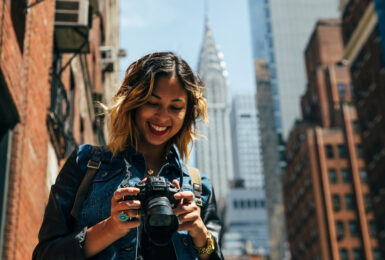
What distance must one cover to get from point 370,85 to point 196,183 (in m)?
51.9

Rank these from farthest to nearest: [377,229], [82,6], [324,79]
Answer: [324,79]
[377,229]
[82,6]

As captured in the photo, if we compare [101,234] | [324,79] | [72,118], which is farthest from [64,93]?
[324,79]

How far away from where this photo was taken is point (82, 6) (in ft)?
39.3

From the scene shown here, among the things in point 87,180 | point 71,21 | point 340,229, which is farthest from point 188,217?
point 340,229

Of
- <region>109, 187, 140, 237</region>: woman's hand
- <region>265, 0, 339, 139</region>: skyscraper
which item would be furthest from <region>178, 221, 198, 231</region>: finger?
<region>265, 0, 339, 139</region>: skyscraper

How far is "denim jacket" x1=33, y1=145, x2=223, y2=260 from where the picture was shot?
274 cm

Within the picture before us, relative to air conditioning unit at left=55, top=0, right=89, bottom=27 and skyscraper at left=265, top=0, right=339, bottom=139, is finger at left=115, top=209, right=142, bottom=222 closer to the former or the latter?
air conditioning unit at left=55, top=0, right=89, bottom=27

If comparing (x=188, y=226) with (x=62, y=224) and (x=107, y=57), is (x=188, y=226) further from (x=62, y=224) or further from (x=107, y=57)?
(x=107, y=57)

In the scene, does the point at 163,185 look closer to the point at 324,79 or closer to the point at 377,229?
the point at 377,229

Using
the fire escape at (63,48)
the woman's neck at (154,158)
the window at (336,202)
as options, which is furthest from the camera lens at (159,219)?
the window at (336,202)

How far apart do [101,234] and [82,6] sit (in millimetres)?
10025

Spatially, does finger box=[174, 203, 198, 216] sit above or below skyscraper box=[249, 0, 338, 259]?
below

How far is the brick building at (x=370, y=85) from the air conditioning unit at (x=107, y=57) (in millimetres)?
29481

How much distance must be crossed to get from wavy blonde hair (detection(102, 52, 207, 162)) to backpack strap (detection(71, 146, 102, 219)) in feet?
0.30
